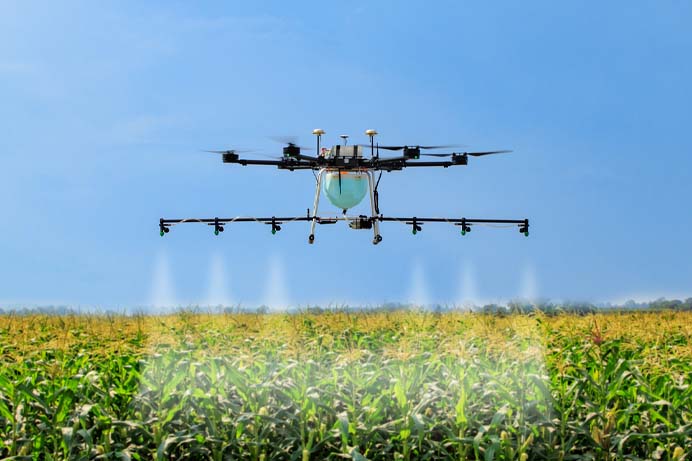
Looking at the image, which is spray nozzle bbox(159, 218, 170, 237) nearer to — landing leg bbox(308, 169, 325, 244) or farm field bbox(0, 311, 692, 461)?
landing leg bbox(308, 169, 325, 244)

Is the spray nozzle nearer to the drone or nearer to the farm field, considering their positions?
the drone

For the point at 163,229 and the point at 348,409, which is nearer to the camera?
the point at 348,409

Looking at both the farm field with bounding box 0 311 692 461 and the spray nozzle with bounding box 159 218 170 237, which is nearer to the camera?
the farm field with bounding box 0 311 692 461

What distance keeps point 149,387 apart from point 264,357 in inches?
54.6

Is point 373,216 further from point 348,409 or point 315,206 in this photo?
point 348,409

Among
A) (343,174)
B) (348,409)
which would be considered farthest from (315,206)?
(348,409)

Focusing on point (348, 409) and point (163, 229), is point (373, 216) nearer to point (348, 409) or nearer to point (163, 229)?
point (163, 229)

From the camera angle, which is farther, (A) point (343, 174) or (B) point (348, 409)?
(A) point (343, 174)

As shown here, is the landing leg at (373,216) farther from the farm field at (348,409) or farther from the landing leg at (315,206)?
the farm field at (348,409)

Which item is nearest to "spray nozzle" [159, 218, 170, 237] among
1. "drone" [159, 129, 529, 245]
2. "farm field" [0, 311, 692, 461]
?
"drone" [159, 129, 529, 245]

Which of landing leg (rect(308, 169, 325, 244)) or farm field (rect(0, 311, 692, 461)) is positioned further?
landing leg (rect(308, 169, 325, 244))

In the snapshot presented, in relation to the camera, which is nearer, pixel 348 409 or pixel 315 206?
pixel 348 409

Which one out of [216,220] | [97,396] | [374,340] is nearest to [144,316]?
[374,340]

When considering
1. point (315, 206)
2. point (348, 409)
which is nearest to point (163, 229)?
point (315, 206)
